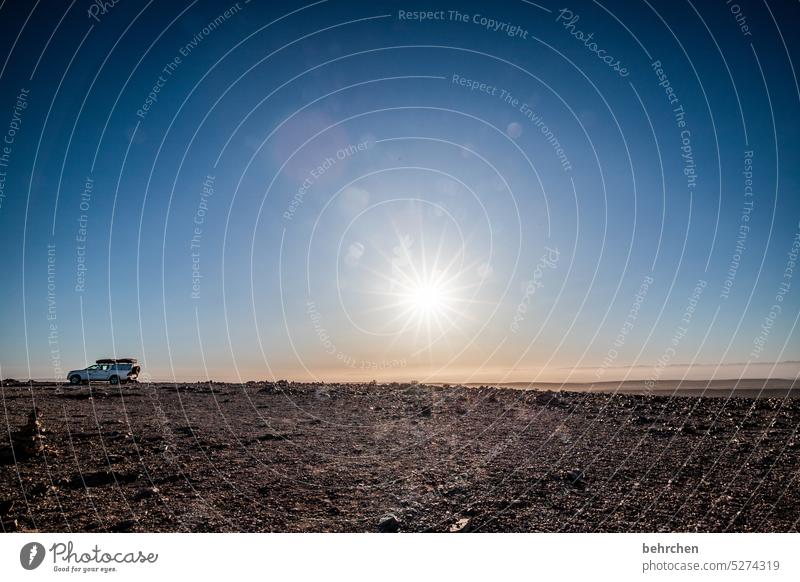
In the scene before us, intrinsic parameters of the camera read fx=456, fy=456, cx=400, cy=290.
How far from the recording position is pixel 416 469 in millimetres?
12766

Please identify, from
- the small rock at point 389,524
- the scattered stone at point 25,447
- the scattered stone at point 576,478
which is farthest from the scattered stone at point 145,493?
the scattered stone at point 576,478

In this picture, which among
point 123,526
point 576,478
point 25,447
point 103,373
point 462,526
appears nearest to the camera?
point 123,526

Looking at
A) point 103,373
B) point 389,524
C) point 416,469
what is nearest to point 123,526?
point 389,524

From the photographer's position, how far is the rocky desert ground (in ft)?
31.2

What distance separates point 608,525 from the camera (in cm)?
920

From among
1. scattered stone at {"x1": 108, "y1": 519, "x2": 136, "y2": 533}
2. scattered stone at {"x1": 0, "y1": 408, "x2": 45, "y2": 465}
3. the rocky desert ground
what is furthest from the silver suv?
scattered stone at {"x1": 108, "y1": 519, "x2": 136, "y2": 533}

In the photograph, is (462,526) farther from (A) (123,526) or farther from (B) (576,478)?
(A) (123,526)

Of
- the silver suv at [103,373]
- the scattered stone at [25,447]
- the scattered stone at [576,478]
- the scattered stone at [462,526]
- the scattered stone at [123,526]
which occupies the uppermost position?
the silver suv at [103,373]

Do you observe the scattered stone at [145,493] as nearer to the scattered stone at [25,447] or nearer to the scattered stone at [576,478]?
the scattered stone at [25,447]

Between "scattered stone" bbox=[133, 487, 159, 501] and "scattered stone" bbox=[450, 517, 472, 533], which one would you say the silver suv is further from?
"scattered stone" bbox=[450, 517, 472, 533]

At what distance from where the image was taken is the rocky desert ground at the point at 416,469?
951 centimetres
